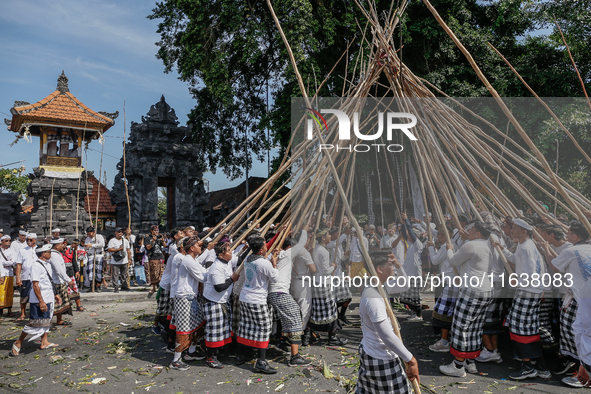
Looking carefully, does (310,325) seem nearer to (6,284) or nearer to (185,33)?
(6,284)

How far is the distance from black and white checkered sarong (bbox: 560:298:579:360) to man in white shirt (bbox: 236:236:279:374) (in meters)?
2.94

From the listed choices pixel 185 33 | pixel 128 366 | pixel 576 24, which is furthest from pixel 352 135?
pixel 185 33

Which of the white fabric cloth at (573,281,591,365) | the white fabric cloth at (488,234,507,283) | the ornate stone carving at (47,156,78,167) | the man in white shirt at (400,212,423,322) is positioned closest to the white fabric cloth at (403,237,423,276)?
the man in white shirt at (400,212,423,322)

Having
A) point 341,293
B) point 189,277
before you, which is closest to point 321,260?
point 341,293

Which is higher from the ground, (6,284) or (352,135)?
(352,135)

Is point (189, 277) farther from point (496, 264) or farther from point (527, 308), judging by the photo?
point (527, 308)

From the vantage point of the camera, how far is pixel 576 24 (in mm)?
11023

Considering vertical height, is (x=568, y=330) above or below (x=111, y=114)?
below

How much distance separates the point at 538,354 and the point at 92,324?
20.7 feet

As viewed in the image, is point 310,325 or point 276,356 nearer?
point 276,356

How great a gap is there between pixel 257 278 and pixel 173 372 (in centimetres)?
139

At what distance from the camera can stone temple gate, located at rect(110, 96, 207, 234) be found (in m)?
16.3

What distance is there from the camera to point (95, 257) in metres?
9.26

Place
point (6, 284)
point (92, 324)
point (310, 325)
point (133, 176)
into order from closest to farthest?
point (310, 325) → point (92, 324) → point (6, 284) → point (133, 176)
